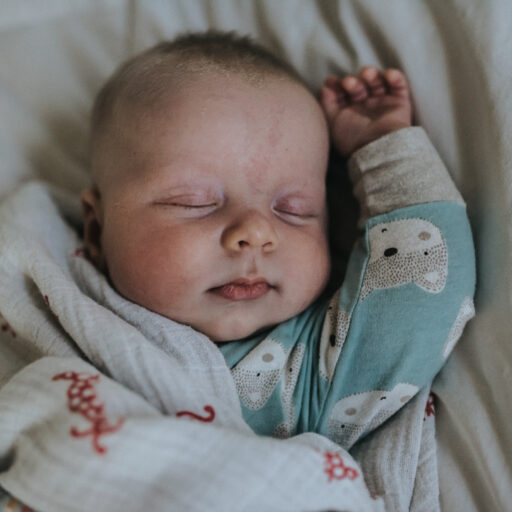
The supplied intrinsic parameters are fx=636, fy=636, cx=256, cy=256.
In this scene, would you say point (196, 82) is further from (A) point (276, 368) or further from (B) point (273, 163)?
(A) point (276, 368)

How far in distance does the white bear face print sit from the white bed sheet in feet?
0.94

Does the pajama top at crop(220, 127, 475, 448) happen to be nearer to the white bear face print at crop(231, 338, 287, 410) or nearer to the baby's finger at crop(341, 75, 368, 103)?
the white bear face print at crop(231, 338, 287, 410)

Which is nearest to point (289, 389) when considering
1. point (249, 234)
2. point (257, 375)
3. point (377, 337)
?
point (257, 375)

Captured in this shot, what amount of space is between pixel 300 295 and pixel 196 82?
0.41m

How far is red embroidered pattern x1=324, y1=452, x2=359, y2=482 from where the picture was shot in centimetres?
81

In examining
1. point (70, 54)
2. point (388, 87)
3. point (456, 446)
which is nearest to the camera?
point (456, 446)

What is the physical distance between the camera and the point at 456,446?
1.04 metres

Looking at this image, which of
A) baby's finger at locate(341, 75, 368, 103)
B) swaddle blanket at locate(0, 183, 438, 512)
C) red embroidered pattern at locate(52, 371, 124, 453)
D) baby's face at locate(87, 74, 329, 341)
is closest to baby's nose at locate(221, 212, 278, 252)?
baby's face at locate(87, 74, 329, 341)

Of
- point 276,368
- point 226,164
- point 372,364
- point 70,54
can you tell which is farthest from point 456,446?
point 70,54

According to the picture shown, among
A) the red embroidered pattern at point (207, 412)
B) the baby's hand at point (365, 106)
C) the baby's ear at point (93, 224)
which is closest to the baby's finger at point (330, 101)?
the baby's hand at point (365, 106)

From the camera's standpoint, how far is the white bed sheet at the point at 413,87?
101 cm

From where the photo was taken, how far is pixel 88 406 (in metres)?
0.81

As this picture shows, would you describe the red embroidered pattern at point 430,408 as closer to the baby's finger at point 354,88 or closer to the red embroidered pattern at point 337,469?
the red embroidered pattern at point 337,469

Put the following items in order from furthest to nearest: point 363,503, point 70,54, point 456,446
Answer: point 70,54, point 456,446, point 363,503
